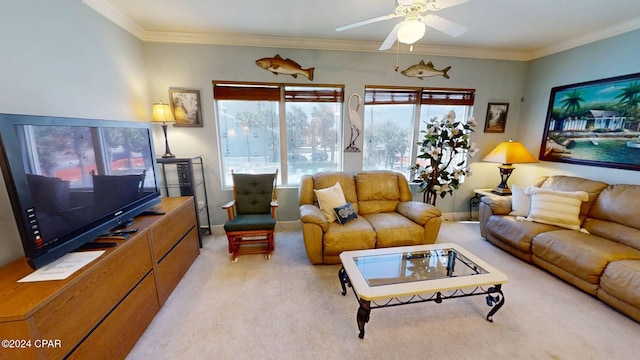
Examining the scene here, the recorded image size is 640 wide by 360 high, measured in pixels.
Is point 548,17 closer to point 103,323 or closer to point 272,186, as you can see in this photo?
point 272,186

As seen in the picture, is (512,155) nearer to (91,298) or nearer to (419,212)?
(419,212)

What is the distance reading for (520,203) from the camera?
9.33ft

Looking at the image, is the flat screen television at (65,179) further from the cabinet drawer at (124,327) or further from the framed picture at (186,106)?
the framed picture at (186,106)

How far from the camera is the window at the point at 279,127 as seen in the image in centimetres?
320

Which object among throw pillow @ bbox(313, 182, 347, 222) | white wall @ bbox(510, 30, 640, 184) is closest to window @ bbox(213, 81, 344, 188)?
throw pillow @ bbox(313, 182, 347, 222)

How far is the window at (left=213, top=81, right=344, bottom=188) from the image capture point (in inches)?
126

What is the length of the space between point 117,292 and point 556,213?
13.3ft

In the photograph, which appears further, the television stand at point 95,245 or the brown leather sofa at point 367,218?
the brown leather sofa at point 367,218

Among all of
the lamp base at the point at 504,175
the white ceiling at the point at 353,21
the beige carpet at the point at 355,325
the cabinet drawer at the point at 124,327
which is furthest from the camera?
the lamp base at the point at 504,175

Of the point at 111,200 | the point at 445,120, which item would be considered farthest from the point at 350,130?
the point at 111,200

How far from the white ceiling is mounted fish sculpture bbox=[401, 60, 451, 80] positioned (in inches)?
7.1

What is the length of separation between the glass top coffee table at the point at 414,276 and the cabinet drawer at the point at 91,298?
154 cm

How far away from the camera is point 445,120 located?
3.06m

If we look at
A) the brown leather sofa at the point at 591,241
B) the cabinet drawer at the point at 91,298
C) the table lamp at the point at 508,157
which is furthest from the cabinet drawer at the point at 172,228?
the table lamp at the point at 508,157
